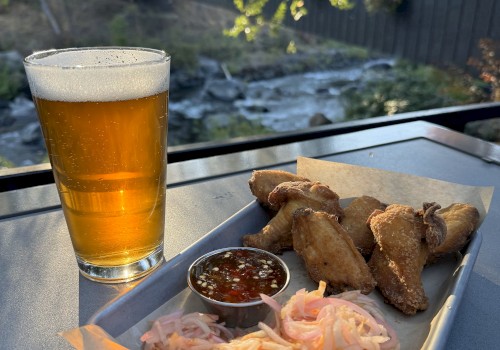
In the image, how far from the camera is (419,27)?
12.2 m

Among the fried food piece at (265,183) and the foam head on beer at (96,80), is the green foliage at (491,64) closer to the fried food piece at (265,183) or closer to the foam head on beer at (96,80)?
the fried food piece at (265,183)

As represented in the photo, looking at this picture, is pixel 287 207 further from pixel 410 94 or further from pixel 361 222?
pixel 410 94

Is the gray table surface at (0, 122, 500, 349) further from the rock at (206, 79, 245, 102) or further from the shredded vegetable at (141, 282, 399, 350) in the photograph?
the rock at (206, 79, 245, 102)

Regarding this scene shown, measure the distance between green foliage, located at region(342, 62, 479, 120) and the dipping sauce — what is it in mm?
9542

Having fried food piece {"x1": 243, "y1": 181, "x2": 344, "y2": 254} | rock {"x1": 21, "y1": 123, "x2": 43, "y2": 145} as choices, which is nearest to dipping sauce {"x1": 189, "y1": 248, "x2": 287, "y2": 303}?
fried food piece {"x1": 243, "y1": 181, "x2": 344, "y2": 254}

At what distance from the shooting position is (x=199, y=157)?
9.00 ft

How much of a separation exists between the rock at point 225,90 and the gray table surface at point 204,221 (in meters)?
11.3

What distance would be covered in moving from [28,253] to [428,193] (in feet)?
4.68

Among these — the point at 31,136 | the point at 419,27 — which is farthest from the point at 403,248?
the point at 419,27

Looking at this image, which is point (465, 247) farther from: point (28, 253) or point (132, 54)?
point (28, 253)

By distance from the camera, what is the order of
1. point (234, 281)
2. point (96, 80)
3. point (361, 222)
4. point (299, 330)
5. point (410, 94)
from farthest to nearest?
1. point (410, 94)
2. point (361, 222)
3. point (234, 281)
4. point (96, 80)
5. point (299, 330)

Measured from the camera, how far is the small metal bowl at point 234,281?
4.19 ft

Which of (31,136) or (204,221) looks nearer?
(204,221)

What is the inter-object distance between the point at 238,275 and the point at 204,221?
1.66 ft
